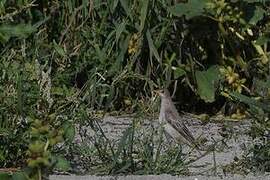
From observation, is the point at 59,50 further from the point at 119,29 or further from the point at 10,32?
the point at 10,32

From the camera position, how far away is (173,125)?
573 centimetres

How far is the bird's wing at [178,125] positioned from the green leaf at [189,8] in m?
1.01

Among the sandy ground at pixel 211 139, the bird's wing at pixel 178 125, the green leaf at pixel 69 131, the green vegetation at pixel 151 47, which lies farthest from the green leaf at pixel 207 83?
the green leaf at pixel 69 131

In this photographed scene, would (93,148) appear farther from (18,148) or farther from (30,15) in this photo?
(30,15)

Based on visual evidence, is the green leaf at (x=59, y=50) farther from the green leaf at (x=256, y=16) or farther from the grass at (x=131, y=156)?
the grass at (x=131, y=156)

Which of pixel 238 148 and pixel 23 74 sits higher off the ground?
pixel 23 74

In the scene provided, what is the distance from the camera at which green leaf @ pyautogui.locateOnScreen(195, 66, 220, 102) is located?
6762 mm

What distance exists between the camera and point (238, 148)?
18.4 ft

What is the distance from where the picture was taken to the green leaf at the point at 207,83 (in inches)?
266

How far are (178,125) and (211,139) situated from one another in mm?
320

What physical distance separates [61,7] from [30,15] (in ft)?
0.99

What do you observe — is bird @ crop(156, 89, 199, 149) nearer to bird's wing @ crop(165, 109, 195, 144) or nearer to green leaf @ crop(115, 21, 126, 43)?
bird's wing @ crop(165, 109, 195, 144)

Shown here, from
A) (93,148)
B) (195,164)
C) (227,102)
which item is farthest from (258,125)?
(227,102)

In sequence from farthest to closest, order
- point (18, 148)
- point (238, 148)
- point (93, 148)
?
point (238, 148) → point (93, 148) → point (18, 148)
